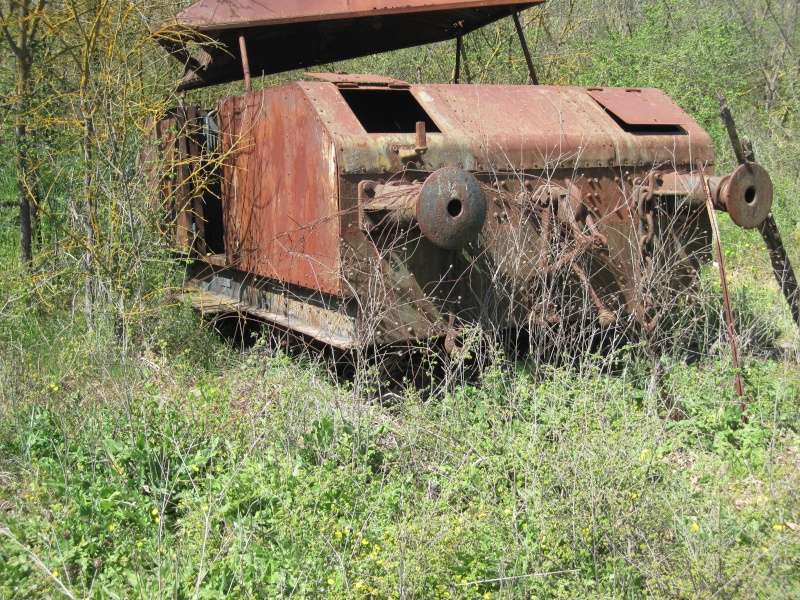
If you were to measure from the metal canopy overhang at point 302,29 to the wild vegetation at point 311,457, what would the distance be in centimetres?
46

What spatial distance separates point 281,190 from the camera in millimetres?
4852

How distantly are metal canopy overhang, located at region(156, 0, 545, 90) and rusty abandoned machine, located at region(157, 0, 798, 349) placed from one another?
0.8 inches

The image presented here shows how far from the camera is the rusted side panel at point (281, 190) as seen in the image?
429 cm

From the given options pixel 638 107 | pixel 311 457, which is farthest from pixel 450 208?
pixel 638 107

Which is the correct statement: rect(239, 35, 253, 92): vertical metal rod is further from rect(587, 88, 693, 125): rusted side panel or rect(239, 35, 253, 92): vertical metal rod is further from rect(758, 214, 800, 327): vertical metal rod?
rect(758, 214, 800, 327): vertical metal rod

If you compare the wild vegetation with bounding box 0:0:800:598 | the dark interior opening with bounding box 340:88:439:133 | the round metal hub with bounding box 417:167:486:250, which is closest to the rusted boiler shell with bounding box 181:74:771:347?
the round metal hub with bounding box 417:167:486:250

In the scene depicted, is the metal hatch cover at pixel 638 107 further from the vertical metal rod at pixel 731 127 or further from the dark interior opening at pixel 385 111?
the dark interior opening at pixel 385 111

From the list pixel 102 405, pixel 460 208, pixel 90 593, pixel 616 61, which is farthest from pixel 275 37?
pixel 616 61

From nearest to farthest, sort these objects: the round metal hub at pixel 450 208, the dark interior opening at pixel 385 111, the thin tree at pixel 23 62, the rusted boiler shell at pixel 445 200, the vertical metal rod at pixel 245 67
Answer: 1. the round metal hub at pixel 450 208
2. the rusted boiler shell at pixel 445 200
3. the vertical metal rod at pixel 245 67
4. the thin tree at pixel 23 62
5. the dark interior opening at pixel 385 111

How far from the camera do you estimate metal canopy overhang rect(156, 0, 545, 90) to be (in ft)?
17.2

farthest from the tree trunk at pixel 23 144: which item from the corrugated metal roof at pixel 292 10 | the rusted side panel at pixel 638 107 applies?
the rusted side panel at pixel 638 107

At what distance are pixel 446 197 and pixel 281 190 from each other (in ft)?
4.17

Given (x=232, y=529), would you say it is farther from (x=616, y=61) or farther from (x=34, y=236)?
(x=616, y=61)

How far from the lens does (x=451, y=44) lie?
11.4 metres
